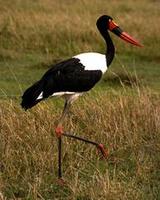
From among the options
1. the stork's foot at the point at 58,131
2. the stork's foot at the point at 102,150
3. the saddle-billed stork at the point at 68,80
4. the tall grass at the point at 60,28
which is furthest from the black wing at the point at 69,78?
the tall grass at the point at 60,28

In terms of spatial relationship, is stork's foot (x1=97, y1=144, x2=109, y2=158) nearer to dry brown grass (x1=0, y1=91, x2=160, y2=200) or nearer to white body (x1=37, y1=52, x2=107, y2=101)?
dry brown grass (x1=0, y1=91, x2=160, y2=200)

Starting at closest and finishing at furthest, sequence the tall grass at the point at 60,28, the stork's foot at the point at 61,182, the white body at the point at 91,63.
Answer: the stork's foot at the point at 61,182, the white body at the point at 91,63, the tall grass at the point at 60,28

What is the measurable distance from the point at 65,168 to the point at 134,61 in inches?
241

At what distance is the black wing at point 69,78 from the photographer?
5840 mm

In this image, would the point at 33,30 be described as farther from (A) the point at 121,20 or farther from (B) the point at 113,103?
(B) the point at 113,103

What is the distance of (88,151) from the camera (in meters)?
6.27

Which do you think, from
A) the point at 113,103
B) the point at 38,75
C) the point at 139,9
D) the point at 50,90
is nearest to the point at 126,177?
the point at 50,90

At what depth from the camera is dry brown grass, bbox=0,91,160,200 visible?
5258mm

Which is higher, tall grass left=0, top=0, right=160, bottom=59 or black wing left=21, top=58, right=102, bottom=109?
black wing left=21, top=58, right=102, bottom=109

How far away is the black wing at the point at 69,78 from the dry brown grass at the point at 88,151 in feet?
1.86

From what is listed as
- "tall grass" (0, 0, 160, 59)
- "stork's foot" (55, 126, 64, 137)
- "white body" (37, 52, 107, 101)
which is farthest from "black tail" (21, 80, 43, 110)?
"tall grass" (0, 0, 160, 59)

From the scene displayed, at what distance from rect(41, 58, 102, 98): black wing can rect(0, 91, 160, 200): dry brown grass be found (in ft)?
1.86

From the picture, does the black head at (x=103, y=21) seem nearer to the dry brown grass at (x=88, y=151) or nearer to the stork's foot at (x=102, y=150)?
the dry brown grass at (x=88, y=151)

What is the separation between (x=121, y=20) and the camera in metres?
14.6
